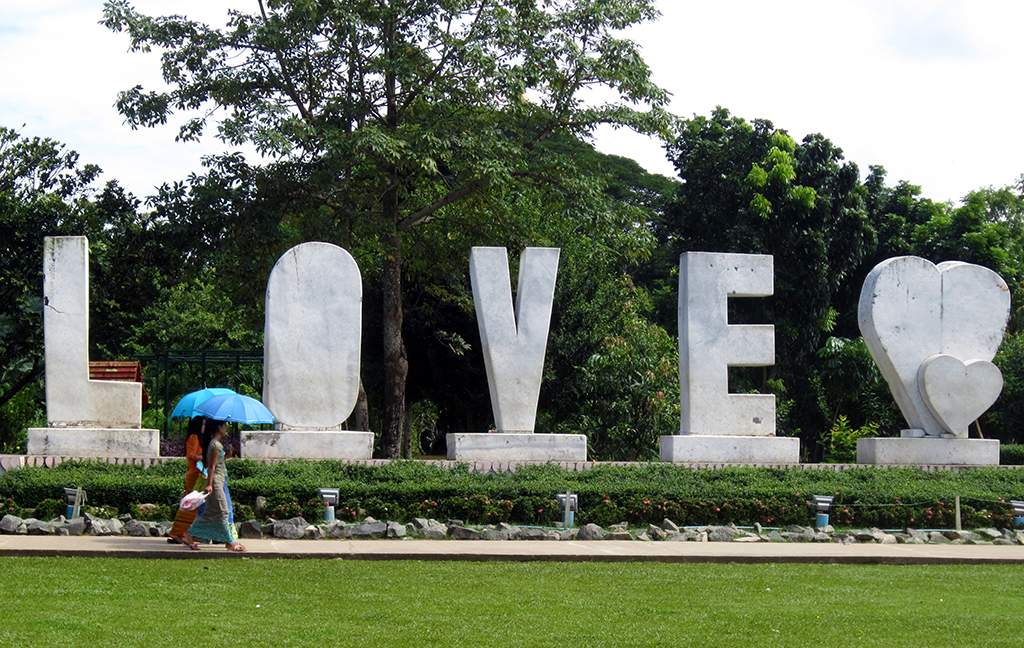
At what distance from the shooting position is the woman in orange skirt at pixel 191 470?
10.6 m

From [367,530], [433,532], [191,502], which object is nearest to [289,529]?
[367,530]

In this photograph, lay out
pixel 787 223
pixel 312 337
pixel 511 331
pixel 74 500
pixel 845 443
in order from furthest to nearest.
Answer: pixel 787 223 → pixel 845 443 → pixel 511 331 → pixel 312 337 → pixel 74 500

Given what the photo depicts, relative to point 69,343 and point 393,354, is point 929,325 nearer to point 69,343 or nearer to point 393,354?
point 393,354

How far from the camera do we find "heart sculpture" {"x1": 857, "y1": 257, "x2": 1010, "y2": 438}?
16.1 m

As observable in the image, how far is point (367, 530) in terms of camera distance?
11766mm

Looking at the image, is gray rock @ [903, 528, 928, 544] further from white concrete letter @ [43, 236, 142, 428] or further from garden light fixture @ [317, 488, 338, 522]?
white concrete letter @ [43, 236, 142, 428]

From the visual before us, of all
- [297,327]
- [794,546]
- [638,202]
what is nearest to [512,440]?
[297,327]

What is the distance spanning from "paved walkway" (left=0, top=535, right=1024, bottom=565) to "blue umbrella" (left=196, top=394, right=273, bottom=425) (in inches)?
58.3

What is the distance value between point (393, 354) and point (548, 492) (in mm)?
7345

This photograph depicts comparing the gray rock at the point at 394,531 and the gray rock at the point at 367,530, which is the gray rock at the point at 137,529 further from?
the gray rock at the point at 394,531

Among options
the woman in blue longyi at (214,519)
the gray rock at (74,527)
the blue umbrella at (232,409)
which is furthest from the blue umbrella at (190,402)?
the woman in blue longyi at (214,519)

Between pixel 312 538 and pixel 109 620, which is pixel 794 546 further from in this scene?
pixel 109 620

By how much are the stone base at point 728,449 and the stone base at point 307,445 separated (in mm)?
4104

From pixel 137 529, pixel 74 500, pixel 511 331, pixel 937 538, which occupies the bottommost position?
pixel 937 538
